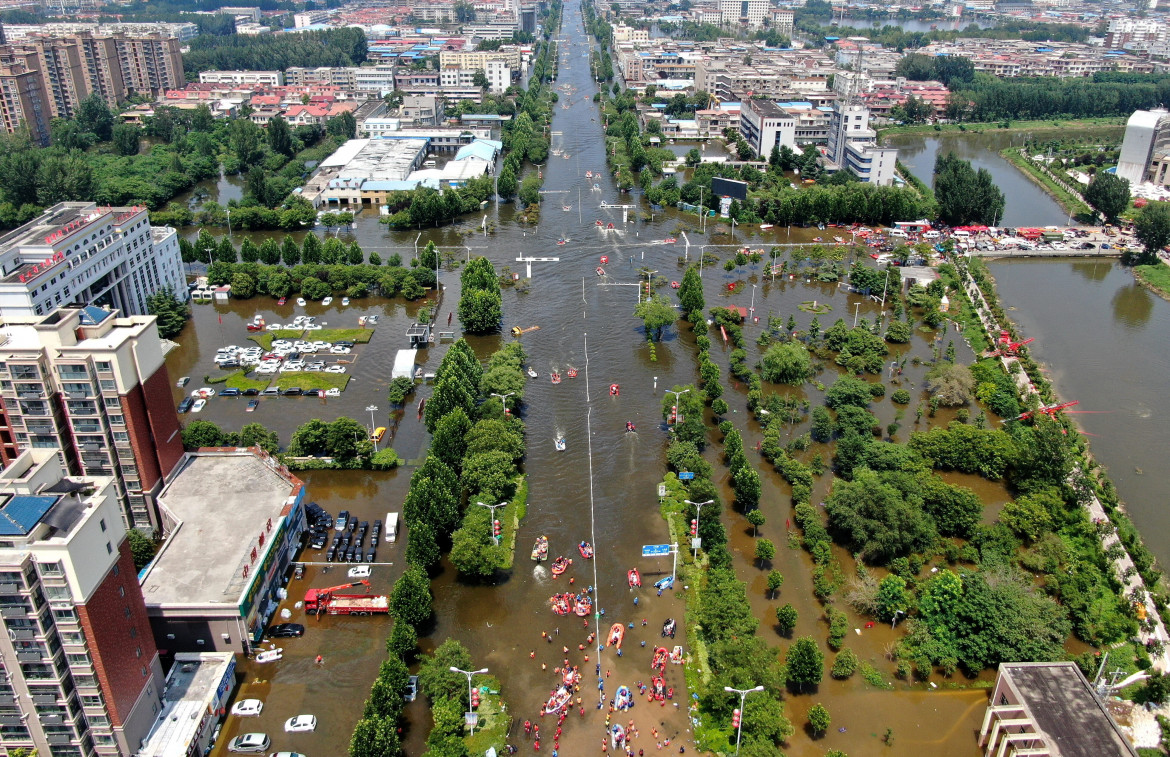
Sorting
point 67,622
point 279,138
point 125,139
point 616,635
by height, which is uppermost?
point 279,138

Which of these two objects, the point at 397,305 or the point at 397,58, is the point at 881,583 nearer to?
the point at 397,305

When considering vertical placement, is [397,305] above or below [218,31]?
below

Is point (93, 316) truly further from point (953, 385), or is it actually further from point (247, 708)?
point (953, 385)

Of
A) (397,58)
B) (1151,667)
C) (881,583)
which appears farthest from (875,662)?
(397,58)

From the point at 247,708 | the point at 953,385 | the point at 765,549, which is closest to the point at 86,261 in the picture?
the point at 247,708

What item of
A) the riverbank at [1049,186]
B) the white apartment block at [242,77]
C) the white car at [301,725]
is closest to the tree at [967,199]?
the riverbank at [1049,186]

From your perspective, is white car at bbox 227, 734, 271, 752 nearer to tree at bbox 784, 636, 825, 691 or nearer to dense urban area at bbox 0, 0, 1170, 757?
dense urban area at bbox 0, 0, 1170, 757
